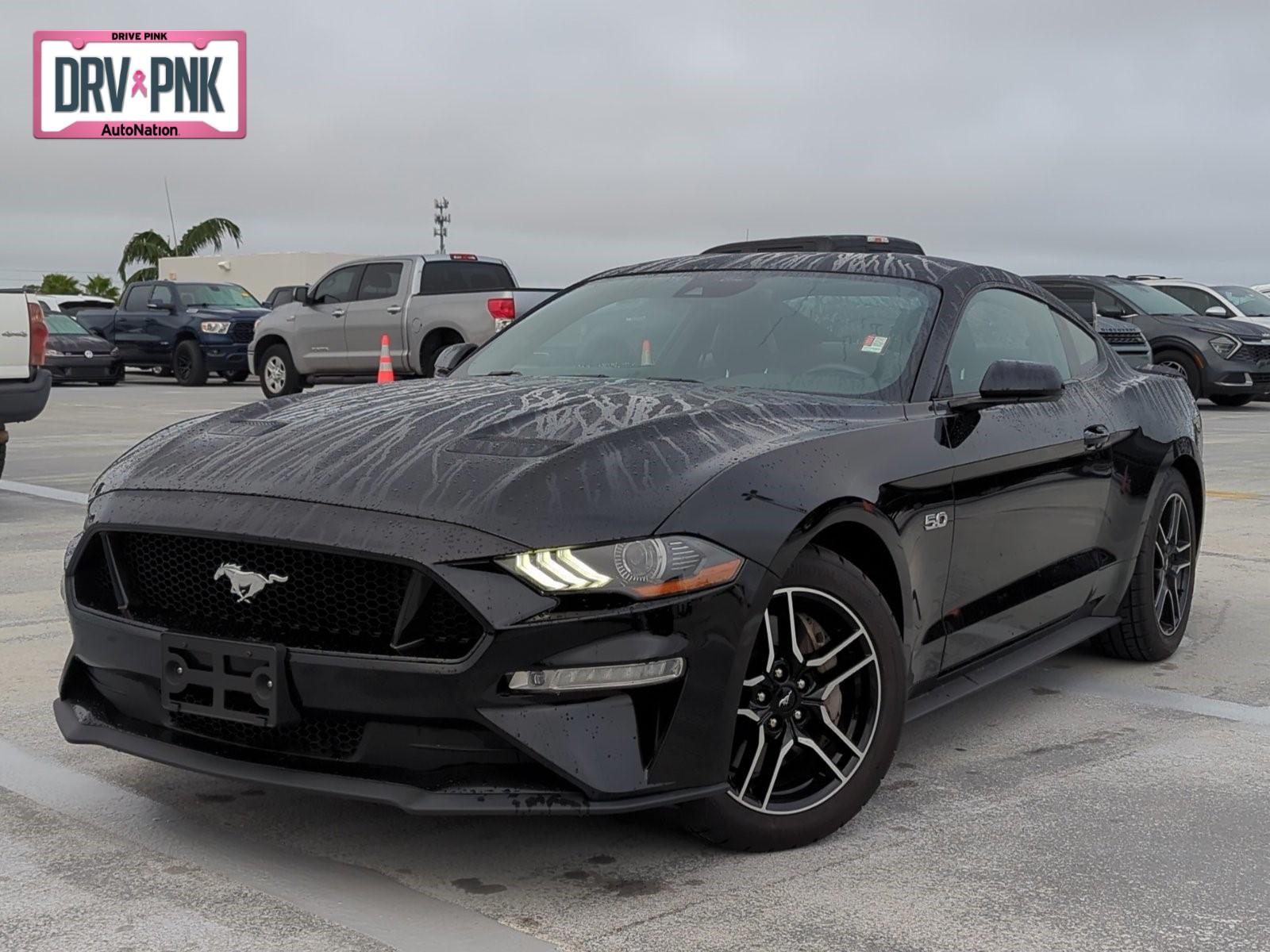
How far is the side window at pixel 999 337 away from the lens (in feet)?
15.4

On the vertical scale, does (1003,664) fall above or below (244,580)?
below

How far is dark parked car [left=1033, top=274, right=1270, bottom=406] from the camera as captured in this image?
2003cm

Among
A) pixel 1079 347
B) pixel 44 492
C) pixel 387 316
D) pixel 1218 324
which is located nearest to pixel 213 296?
pixel 387 316

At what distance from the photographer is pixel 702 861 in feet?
11.7

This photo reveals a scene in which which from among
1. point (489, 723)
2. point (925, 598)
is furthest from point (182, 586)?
point (925, 598)

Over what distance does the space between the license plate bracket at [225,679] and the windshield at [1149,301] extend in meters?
18.7

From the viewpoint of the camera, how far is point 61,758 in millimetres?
4328

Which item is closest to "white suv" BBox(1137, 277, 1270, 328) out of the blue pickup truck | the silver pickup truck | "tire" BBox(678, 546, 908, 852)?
the silver pickup truck

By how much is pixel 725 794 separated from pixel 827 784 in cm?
36

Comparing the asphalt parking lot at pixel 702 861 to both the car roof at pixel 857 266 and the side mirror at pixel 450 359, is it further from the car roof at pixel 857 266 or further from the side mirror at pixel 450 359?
the side mirror at pixel 450 359

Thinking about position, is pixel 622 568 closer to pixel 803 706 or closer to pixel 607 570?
pixel 607 570

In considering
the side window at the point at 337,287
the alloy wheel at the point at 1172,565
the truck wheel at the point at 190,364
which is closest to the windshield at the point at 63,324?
the truck wheel at the point at 190,364

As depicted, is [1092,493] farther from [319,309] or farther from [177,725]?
[319,309]

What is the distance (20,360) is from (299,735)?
6.61 metres
